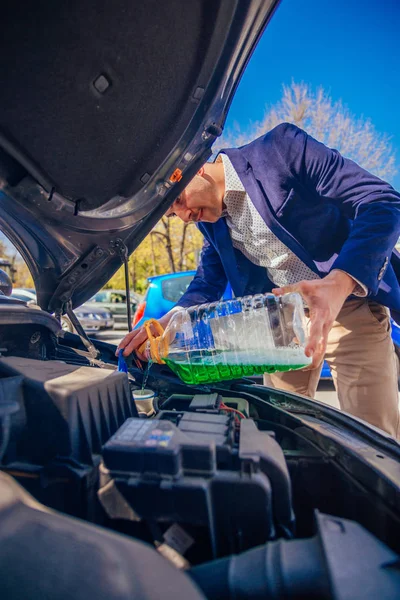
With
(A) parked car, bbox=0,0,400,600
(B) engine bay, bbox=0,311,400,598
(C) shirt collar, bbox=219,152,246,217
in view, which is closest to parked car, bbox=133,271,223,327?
(C) shirt collar, bbox=219,152,246,217

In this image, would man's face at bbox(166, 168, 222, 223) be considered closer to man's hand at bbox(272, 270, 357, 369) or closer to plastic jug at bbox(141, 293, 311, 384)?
plastic jug at bbox(141, 293, 311, 384)

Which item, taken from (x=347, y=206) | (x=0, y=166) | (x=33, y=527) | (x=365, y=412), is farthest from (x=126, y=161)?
(x=365, y=412)

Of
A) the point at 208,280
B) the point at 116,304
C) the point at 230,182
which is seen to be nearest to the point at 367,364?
the point at 208,280

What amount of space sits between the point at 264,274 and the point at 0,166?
1.54 meters

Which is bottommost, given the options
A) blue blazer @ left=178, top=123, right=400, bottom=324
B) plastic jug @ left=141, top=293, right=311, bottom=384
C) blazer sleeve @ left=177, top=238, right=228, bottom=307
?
plastic jug @ left=141, top=293, right=311, bottom=384

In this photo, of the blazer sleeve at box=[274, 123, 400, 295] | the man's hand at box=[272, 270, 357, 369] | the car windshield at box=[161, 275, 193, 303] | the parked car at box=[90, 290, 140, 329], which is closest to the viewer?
the man's hand at box=[272, 270, 357, 369]

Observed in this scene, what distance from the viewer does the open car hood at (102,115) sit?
111 centimetres

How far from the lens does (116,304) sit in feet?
47.0

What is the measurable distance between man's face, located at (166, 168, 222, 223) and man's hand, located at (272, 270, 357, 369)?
3.13ft

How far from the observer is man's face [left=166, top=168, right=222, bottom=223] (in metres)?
2.06

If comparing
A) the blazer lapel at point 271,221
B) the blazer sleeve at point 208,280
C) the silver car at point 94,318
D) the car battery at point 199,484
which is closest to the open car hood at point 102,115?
the blazer lapel at point 271,221

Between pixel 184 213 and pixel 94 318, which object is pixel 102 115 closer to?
pixel 184 213

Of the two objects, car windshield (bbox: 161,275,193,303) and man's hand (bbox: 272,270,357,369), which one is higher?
car windshield (bbox: 161,275,193,303)

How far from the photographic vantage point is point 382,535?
33.8 inches
